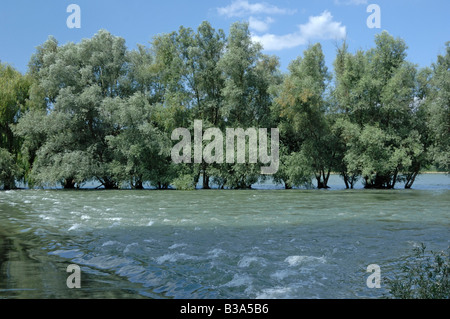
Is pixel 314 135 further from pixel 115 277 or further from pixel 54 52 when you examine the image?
pixel 115 277

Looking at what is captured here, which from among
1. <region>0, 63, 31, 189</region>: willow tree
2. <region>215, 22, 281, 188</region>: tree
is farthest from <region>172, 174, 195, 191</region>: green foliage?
<region>0, 63, 31, 189</region>: willow tree

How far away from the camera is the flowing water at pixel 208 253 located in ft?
19.3

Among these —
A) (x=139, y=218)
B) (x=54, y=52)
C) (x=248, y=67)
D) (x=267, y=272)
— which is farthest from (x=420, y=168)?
(x=54, y=52)

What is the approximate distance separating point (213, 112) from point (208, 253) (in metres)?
34.6

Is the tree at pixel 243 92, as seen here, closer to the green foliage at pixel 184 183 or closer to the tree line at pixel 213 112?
the tree line at pixel 213 112

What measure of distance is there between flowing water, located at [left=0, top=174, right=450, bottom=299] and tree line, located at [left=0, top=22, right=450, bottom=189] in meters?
23.0

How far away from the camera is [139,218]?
47.6ft

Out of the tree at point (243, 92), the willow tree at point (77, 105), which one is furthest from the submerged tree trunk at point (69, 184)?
the tree at point (243, 92)

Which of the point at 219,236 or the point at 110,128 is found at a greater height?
the point at 110,128

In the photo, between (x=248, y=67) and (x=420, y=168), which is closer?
(x=420, y=168)

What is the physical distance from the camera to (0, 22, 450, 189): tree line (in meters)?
36.0

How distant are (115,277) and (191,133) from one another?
34.3m

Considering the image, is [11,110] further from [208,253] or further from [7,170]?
[208,253]

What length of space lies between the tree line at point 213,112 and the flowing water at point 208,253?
75.3 ft
